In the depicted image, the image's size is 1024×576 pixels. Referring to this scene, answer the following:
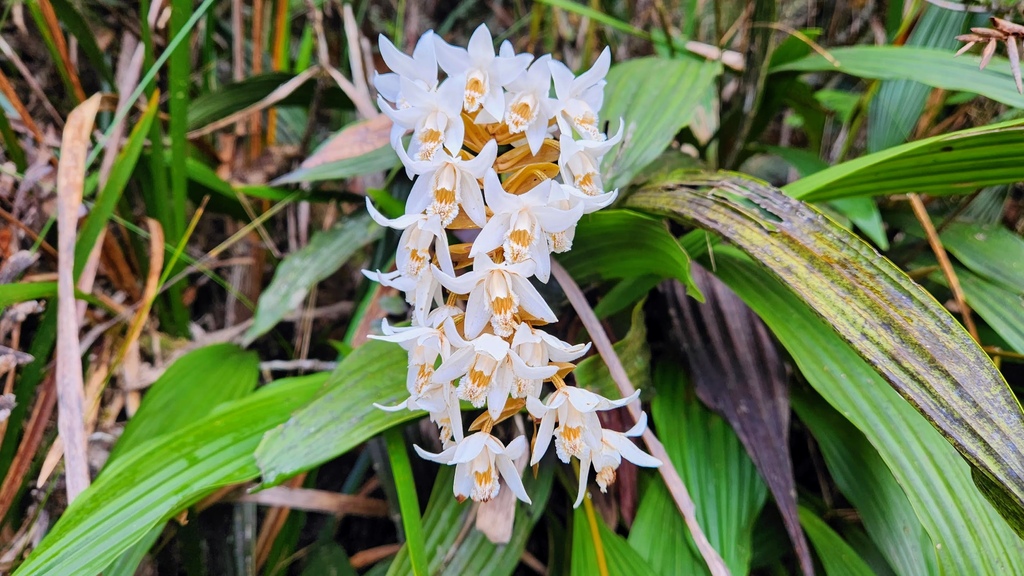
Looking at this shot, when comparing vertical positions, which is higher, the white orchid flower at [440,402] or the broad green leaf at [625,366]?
the white orchid flower at [440,402]

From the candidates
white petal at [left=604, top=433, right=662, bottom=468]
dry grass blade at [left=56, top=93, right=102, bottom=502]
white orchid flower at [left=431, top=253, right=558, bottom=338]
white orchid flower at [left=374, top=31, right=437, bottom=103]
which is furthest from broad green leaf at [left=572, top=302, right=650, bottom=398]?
dry grass blade at [left=56, top=93, right=102, bottom=502]

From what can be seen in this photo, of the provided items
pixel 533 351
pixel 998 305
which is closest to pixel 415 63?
pixel 533 351

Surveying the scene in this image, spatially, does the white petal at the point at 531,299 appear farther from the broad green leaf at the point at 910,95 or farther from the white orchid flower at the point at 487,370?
the broad green leaf at the point at 910,95

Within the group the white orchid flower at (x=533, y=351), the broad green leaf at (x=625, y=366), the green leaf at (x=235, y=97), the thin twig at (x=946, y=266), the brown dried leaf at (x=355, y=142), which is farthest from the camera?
the green leaf at (x=235, y=97)

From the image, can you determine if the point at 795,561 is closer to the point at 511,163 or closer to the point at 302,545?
the point at 511,163

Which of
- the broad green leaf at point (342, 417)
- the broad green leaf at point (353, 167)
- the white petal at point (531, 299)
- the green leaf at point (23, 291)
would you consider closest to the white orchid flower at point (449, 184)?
the white petal at point (531, 299)
